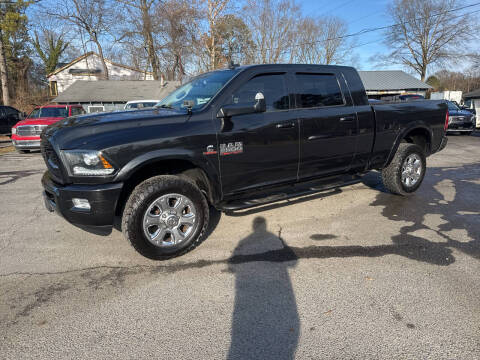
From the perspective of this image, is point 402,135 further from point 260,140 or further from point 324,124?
point 260,140

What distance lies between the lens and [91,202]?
9.60 feet

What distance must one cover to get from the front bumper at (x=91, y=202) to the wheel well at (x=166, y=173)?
20cm

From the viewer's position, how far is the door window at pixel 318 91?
4089 mm

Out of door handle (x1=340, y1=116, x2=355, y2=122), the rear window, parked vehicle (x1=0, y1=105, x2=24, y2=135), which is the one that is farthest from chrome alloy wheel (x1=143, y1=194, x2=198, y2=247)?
parked vehicle (x1=0, y1=105, x2=24, y2=135)

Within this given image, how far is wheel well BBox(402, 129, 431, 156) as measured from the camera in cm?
544

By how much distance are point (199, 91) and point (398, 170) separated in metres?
3.44

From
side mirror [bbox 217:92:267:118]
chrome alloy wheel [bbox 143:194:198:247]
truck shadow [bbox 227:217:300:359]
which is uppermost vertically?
side mirror [bbox 217:92:267:118]

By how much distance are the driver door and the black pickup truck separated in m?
0.01

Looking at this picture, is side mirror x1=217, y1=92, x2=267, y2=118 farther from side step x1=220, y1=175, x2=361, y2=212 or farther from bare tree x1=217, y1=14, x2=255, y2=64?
bare tree x1=217, y1=14, x2=255, y2=64

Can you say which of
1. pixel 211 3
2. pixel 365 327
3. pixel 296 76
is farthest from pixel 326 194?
pixel 211 3

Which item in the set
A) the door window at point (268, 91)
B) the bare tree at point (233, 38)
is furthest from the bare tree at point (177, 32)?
the door window at point (268, 91)

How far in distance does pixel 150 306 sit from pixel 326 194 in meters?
3.82

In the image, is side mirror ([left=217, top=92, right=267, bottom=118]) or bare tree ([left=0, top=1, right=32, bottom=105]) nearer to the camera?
side mirror ([left=217, top=92, right=267, bottom=118])

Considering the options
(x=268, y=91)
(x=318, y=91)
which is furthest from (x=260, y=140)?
(x=318, y=91)
